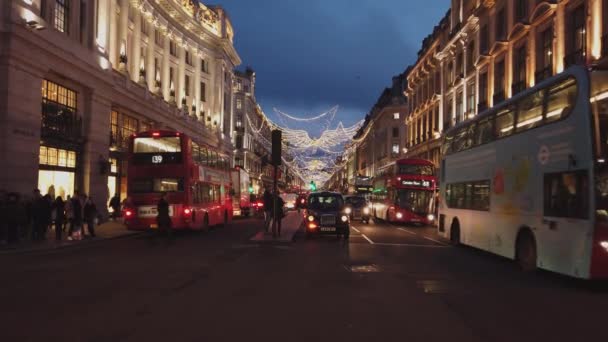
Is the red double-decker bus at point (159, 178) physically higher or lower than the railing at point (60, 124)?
lower

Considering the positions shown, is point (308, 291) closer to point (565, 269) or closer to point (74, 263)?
point (565, 269)

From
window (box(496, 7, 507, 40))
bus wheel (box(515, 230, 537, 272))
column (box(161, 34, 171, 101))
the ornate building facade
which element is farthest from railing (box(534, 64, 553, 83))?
column (box(161, 34, 171, 101))

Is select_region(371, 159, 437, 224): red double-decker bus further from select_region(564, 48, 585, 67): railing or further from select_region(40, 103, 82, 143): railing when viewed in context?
select_region(40, 103, 82, 143): railing

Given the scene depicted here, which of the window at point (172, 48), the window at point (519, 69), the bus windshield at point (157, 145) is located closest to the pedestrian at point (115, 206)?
the bus windshield at point (157, 145)

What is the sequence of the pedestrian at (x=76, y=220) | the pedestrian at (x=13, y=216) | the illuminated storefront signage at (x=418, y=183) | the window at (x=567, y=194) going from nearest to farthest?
the window at (x=567, y=194), the pedestrian at (x=13, y=216), the pedestrian at (x=76, y=220), the illuminated storefront signage at (x=418, y=183)

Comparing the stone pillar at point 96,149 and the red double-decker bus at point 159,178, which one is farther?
the stone pillar at point 96,149

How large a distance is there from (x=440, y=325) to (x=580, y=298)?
14.0 feet

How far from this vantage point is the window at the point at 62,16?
91.5 feet

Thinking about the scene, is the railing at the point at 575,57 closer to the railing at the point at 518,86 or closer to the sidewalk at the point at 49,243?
the railing at the point at 518,86

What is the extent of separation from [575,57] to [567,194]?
16.4 metres

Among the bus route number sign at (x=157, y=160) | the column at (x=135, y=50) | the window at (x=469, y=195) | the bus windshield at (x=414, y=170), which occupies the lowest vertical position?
the window at (x=469, y=195)

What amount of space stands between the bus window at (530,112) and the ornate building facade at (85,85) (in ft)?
61.7

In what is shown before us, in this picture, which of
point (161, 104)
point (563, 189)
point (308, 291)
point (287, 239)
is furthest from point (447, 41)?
point (308, 291)

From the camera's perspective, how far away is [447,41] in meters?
50.7
